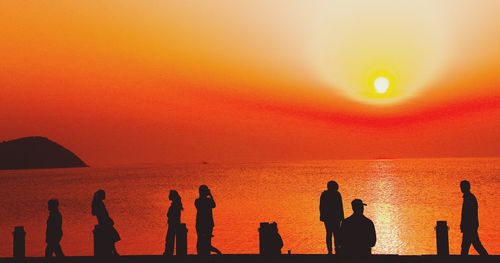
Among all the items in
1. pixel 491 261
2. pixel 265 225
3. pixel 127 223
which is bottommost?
pixel 491 261

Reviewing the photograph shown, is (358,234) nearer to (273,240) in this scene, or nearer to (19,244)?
(273,240)

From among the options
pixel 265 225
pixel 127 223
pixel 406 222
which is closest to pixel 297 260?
pixel 265 225

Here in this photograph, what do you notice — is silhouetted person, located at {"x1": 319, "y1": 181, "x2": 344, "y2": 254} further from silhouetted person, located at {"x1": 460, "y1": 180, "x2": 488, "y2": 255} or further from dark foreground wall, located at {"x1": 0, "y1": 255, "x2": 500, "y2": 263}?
silhouetted person, located at {"x1": 460, "y1": 180, "x2": 488, "y2": 255}

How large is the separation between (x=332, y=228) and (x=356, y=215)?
237 inches

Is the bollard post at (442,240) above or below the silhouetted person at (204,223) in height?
below

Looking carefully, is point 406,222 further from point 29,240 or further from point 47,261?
point 47,261

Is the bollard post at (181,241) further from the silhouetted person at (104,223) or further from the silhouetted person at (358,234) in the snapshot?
the silhouetted person at (358,234)

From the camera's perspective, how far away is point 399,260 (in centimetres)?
1505

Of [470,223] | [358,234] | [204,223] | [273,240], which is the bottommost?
[358,234]

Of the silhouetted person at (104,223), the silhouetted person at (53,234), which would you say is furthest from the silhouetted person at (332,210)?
the silhouetted person at (53,234)

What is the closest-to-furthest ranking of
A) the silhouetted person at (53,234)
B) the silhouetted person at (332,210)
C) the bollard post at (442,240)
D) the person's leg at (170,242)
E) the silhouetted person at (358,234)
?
the silhouetted person at (358,234), the bollard post at (442,240), the silhouetted person at (332,210), the silhouetted person at (53,234), the person's leg at (170,242)

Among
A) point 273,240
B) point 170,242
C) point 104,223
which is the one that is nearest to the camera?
point 273,240

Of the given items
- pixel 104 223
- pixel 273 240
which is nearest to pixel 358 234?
pixel 273 240

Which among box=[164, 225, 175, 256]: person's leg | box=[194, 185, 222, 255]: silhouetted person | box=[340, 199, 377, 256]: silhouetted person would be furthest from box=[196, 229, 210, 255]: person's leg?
box=[340, 199, 377, 256]: silhouetted person
